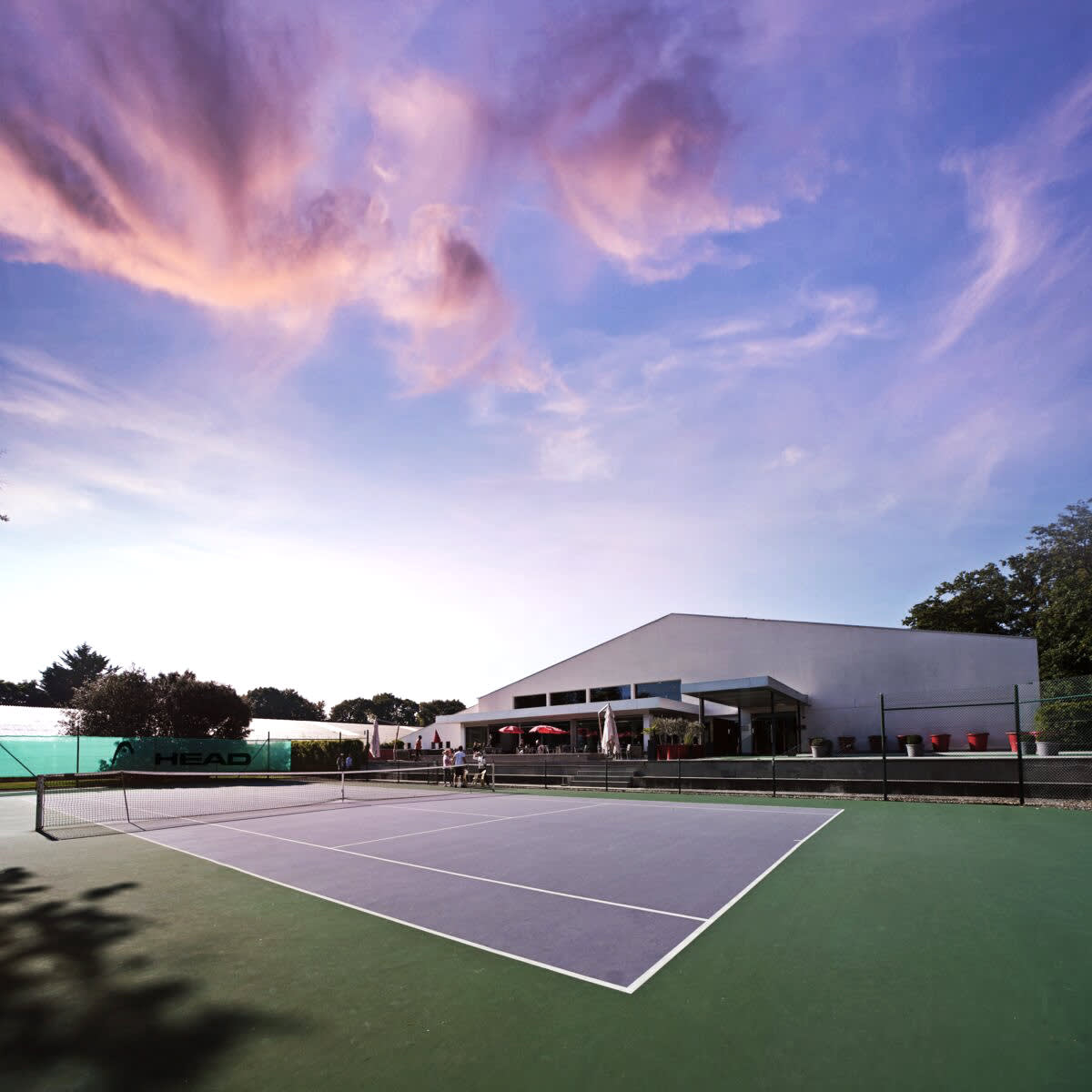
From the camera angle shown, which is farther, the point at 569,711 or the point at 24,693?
the point at 24,693

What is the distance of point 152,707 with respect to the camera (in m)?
48.6

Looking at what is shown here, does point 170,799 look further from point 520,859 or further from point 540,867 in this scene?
point 540,867

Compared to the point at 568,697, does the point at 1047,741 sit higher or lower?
higher

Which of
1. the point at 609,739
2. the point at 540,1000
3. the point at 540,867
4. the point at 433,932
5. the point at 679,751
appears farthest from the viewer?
the point at 609,739

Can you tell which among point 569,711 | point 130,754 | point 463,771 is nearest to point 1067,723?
point 463,771

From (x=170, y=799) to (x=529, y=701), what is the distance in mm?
29796

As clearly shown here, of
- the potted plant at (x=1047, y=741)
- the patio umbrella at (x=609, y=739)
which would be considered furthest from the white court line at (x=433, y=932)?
the potted plant at (x=1047, y=741)

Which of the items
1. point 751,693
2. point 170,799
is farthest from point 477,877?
point 751,693

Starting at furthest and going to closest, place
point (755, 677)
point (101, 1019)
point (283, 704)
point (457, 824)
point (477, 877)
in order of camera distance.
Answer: point (283, 704) < point (755, 677) < point (457, 824) < point (477, 877) < point (101, 1019)

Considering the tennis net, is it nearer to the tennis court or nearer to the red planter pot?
the tennis court

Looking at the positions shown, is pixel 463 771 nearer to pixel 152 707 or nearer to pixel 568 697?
pixel 568 697

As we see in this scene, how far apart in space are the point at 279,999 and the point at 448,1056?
1530 millimetres

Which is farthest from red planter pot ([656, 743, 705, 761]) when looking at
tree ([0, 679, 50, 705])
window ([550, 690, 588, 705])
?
tree ([0, 679, 50, 705])

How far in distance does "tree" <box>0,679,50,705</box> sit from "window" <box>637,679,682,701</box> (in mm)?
115943
